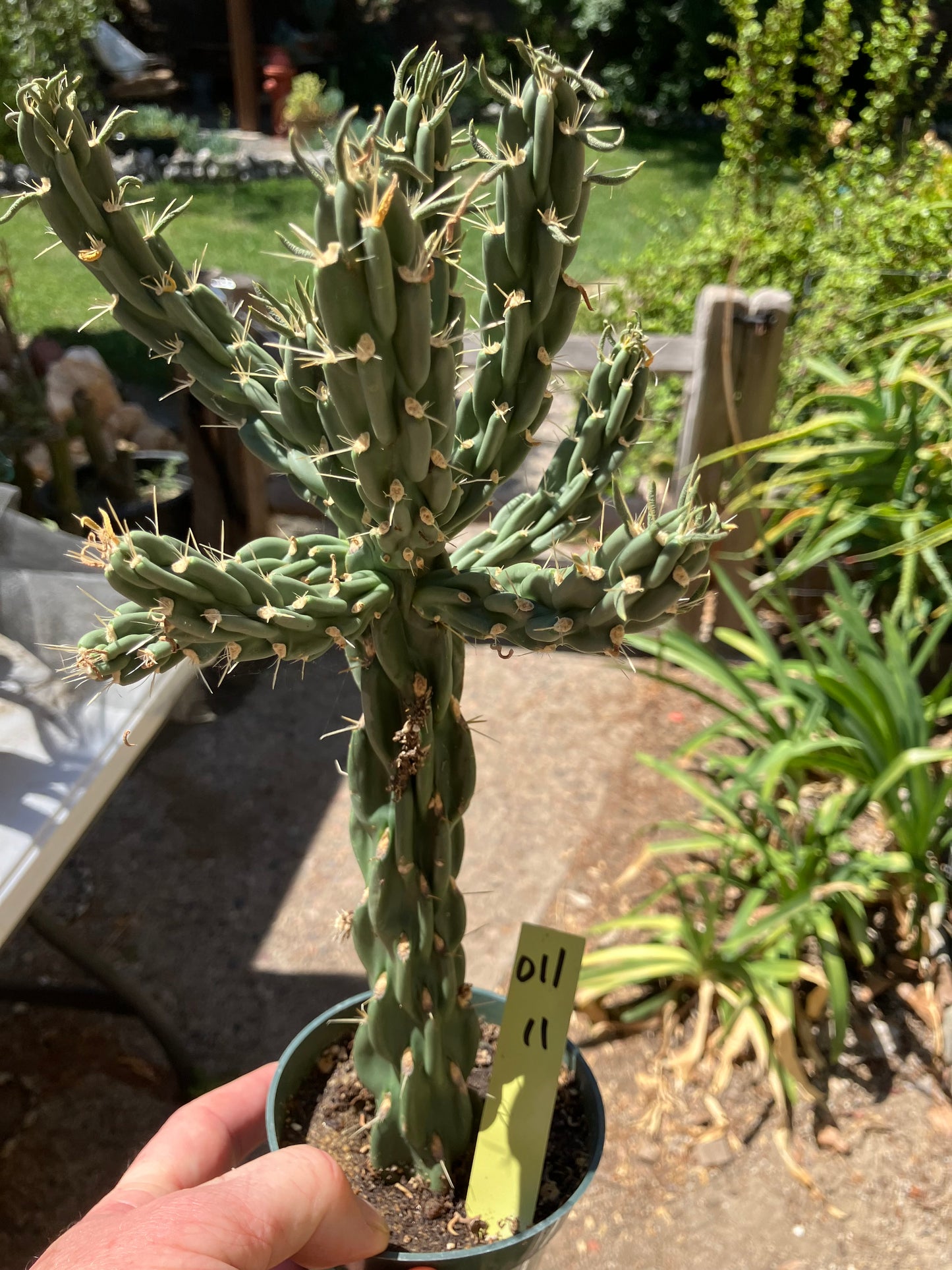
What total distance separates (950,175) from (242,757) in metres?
2.92

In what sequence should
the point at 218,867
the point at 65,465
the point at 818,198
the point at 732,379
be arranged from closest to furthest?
the point at 218,867 → the point at 732,379 → the point at 65,465 → the point at 818,198

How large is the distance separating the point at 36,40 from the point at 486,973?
14.9 feet

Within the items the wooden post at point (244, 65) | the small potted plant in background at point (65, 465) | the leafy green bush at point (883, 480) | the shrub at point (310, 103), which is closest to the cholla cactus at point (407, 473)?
the leafy green bush at point (883, 480)

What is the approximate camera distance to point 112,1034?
1.96 meters

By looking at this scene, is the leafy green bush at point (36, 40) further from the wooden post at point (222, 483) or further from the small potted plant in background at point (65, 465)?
the wooden post at point (222, 483)

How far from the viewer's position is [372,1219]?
0.82 metres

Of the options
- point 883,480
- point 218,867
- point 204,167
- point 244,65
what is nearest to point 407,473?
point 218,867

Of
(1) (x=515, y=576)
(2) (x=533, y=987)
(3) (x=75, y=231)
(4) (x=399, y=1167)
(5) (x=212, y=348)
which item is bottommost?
(4) (x=399, y=1167)

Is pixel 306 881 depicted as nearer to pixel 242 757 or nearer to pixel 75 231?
pixel 242 757

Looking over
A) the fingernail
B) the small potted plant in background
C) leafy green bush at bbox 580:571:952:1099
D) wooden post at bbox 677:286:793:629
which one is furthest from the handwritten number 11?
the small potted plant in background

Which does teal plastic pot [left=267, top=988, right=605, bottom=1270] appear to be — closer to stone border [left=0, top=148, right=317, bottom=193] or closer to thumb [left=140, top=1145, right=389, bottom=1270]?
thumb [left=140, top=1145, right=389, bottom=1270]

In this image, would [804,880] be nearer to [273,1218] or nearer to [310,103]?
[273,1218]

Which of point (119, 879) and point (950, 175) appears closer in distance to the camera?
point (119, 879)

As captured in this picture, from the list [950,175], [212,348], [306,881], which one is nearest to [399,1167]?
[212,348]
